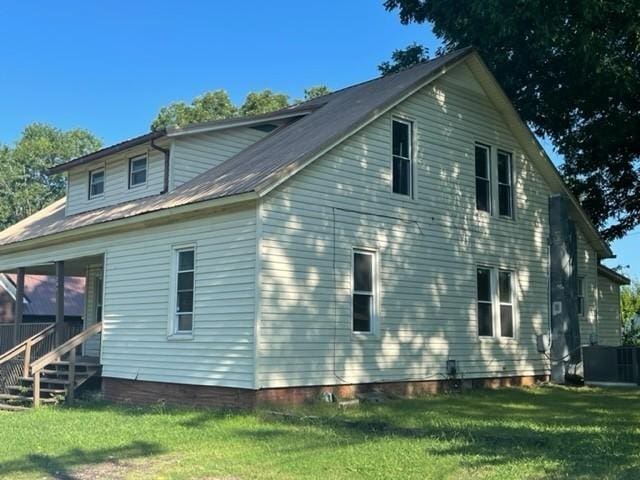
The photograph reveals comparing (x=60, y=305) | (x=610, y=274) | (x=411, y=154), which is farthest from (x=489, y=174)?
(x=60, y=305)

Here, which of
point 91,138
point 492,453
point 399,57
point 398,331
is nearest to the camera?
point 492,453

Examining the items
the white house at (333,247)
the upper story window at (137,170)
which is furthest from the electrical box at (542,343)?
the upper story window at (137,170)

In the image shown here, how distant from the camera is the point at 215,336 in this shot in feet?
42.6

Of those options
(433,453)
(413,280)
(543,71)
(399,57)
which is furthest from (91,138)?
(433,453)

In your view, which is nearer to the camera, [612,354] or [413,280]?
[413,280]

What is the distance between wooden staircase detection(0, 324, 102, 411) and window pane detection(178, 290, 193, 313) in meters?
2.76

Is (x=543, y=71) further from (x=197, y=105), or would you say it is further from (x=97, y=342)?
(x=197, y=105)

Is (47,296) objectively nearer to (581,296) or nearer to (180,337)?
(180,337)

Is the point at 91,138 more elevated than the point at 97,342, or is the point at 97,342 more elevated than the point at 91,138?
the point at 91,138

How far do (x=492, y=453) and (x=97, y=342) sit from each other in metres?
14.0

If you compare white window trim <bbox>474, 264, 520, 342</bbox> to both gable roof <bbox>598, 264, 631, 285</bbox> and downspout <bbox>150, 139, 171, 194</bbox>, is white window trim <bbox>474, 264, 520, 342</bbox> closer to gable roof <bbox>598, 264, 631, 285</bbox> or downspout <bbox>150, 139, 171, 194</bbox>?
gable roof <bbox>598, 264, 631, 285</bbox>

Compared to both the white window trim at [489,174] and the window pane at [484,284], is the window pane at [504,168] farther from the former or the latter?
the window pane at [484,284]

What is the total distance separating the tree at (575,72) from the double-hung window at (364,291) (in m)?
6.33

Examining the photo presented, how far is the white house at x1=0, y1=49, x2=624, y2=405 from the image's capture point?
504 inches
